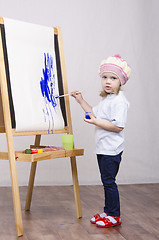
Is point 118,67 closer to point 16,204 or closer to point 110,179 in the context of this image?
point 110,179

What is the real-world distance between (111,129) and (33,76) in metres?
0.65

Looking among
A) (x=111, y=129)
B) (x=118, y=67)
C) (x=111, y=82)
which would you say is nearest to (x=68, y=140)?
(x=111, y=129)

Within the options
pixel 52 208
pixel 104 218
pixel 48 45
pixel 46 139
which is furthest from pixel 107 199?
pixel 46 139

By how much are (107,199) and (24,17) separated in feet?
7.66

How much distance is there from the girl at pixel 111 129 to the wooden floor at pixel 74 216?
13 cm

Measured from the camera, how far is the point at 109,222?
2416mm

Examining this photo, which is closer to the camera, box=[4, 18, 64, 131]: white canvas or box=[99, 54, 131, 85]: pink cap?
box=[4, 18, 64, 131]: white canvas

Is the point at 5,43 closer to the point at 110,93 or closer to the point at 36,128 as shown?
the point at 36,128

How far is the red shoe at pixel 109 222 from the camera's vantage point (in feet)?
7.89

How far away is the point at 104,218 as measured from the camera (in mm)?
2480

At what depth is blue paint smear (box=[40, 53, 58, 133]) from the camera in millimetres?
2521

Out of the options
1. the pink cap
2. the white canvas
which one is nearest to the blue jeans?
the white canvas

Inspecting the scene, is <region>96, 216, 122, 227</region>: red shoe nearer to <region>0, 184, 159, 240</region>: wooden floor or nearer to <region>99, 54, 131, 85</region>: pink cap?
<region>0, 184, 159, 240</region>: wooden floor

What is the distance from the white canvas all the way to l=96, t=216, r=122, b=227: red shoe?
723 millimetres
